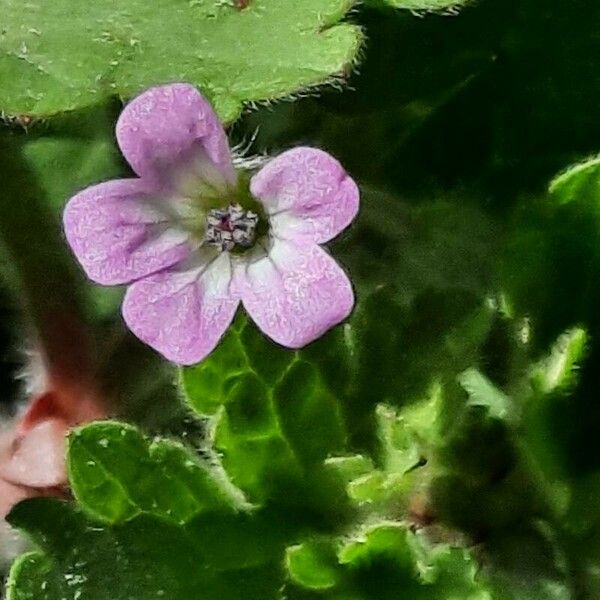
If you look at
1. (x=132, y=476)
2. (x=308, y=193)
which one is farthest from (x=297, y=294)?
(x=132, y=476)

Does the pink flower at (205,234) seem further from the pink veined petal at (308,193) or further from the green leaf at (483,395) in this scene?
the green leaf at (483,395)

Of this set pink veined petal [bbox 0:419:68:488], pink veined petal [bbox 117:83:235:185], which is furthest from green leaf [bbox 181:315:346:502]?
pink veined petal [bbox 0:419:68:488]

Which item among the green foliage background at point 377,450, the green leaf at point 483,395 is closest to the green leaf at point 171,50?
the green foliage background at point 377,450

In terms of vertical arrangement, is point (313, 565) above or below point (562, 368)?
below

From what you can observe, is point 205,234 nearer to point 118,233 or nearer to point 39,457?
point 118,233

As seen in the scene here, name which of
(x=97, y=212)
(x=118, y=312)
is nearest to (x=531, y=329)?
(x=97, y=212)

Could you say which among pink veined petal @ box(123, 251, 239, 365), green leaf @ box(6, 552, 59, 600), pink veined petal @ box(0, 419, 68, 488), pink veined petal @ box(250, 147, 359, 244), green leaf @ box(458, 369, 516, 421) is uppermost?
pink veined petal @ box(250, 147, 359, 244)

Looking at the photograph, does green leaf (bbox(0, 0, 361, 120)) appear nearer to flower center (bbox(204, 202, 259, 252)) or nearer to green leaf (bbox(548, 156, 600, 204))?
flower center (bbox(204, 202, 259, 252))
